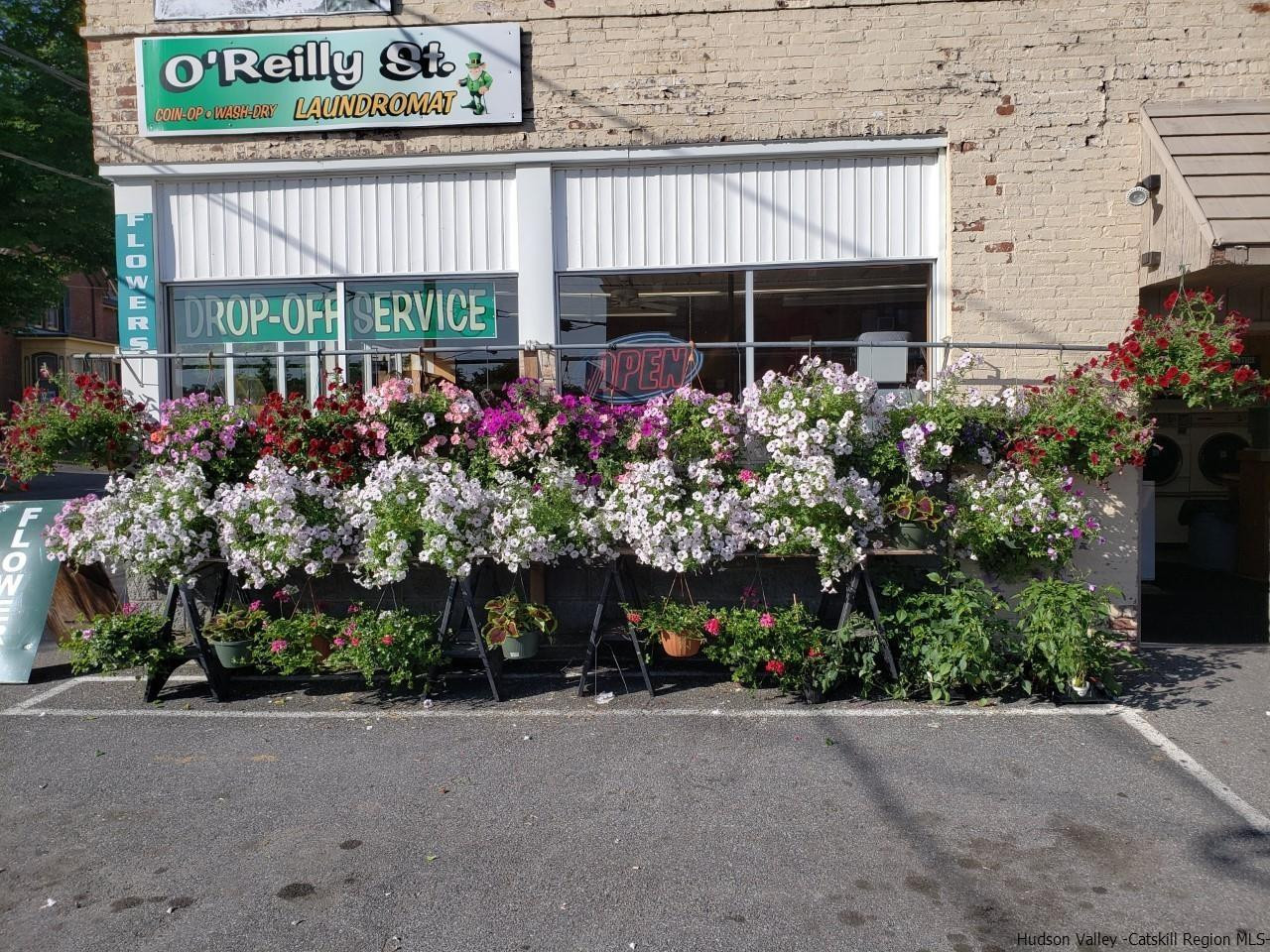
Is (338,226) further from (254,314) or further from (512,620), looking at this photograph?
(512,620)

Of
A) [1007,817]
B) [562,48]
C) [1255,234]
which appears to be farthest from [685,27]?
[1007,817]

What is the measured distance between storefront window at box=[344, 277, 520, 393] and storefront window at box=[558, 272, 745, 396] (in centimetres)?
51

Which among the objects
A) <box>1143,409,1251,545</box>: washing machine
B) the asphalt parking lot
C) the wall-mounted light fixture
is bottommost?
the asphalt parking lot

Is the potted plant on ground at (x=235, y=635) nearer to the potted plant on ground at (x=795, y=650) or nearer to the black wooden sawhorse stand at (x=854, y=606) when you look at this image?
the potted plant on ground at (x=795, y=650)

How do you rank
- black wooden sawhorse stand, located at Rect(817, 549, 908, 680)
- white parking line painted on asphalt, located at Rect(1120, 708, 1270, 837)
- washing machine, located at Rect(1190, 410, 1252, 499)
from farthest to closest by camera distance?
washing machine, located at Rect(1190, 410, 1252, 499), black wooden sawhorse stand, located at Rect(817, 549, 908, 680), white parking line painted on asphalt, located at Rect(1120, 708, 1270, 837)

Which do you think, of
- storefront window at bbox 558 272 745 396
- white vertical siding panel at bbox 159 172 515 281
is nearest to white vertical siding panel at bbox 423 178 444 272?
white vertical siding panel at bbox 159 172 515 281

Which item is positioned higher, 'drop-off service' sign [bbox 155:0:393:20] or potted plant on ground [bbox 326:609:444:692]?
'drop-off service' sign [bbox 155:0:393:20]

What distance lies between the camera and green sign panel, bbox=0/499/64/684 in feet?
22.1

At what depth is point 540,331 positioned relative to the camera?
25.7 ft

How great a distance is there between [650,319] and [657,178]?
3.81 feet

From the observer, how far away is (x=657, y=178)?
7.80 m

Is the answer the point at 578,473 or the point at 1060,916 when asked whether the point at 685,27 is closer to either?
the point at 578,473

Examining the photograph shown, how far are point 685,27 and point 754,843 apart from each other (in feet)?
20.3

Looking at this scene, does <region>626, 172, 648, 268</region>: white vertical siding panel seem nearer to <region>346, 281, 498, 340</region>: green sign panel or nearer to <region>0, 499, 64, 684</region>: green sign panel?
<region>346, 281, 498, 340</region>: green sign panel
